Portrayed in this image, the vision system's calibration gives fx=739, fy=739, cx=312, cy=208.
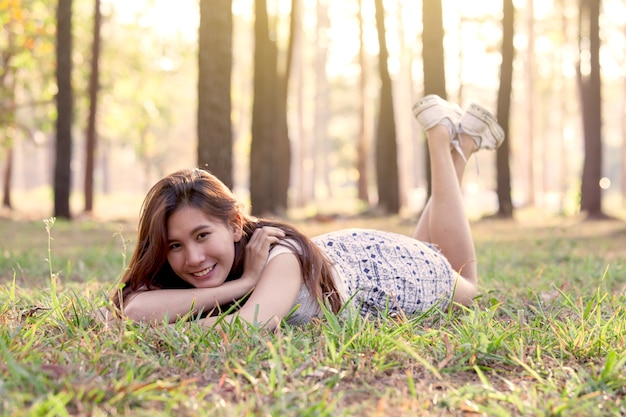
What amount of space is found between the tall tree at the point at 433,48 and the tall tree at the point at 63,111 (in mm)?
6192

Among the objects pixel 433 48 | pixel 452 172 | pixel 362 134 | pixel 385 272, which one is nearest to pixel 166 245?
pixel 385 272

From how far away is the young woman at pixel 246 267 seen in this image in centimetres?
307

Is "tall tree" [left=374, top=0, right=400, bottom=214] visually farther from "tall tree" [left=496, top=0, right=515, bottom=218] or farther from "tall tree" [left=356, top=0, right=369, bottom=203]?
"tall tree" [left=356, top=0, right=369, bottom=203]

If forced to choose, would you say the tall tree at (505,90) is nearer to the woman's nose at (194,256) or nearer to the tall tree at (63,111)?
the tall tree at (63,111)

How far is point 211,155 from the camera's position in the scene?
7539 millimetres

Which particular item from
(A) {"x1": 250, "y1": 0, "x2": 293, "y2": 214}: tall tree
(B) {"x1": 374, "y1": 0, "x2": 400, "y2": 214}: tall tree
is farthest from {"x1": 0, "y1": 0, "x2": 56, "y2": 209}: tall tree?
(B) {"x1": 374, "y1": 0, "x2": 400, "y2": 214}: tall tree

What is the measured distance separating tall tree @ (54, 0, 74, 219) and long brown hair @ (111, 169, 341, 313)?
411 inches

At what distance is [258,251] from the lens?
3.21 m

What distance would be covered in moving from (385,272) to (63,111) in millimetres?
10699

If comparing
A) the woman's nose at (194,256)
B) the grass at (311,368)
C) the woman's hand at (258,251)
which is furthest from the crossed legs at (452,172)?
the woman's nose at (194,256)

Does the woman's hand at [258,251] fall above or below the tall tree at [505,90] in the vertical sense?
below

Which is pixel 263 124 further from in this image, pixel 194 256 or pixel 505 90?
pixel 194 256

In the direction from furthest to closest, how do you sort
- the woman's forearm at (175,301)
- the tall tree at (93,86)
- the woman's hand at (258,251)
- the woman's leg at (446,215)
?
1. the tall tree at (93,86)
2. the woman's leg at (446,215)
3. the woman's hand at (258,251)
4. the woman's forearm at (175,301)

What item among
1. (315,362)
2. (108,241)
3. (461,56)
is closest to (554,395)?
(315,362)
